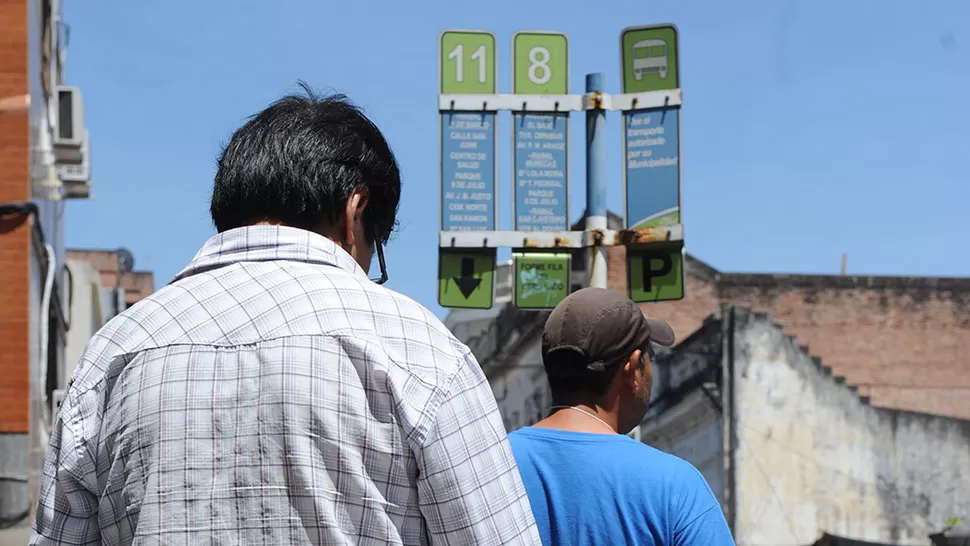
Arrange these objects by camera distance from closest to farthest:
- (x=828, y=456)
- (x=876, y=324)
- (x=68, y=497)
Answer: (x=68, y=497) < (x=828, y=456) < (x=876, y=324)

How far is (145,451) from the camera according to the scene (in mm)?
1907

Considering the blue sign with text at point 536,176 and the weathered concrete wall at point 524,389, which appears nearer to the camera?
the blue sign with text at point 536,176

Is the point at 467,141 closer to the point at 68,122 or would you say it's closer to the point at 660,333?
the point at 660,333

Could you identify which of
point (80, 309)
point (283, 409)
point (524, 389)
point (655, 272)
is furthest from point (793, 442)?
point (283, 409)

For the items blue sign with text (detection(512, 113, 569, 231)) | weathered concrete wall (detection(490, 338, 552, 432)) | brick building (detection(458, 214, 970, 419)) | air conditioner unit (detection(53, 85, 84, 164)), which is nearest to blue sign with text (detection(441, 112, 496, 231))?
blue sign with text (detection(512, 113, 569, 231))

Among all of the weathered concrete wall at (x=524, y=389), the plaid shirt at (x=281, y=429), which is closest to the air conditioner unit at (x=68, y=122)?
the plaid shirt at (x=281, y=429)

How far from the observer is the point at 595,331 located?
3.01 m

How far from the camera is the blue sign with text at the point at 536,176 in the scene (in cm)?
813

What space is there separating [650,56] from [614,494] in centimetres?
579

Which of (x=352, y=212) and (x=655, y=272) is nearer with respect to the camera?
(x=352, y=212)

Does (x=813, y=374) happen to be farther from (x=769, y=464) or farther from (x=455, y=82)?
(x=455, y=82)

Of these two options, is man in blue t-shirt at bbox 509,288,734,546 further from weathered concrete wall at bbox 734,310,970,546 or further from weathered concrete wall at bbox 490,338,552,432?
weathered concrete wall at bbox 490,338,552,432

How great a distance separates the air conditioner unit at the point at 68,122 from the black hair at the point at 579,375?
12.1 meters

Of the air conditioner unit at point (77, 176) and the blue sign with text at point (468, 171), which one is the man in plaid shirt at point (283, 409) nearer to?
the blue sign with text at point (468, 171)
